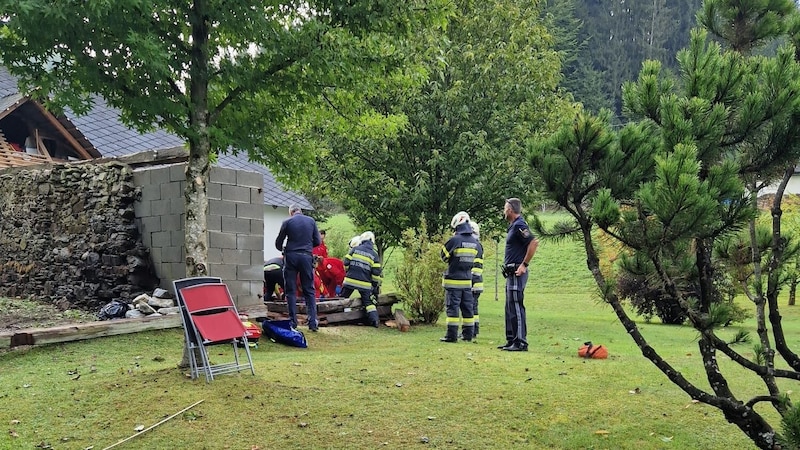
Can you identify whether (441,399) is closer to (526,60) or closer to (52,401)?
(52,401)

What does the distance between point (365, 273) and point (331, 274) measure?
5.99ft

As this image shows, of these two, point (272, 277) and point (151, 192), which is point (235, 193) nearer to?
point (151, 192)

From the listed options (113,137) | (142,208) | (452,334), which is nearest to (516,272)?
(452,334)

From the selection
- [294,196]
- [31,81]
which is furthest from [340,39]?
[294,196]

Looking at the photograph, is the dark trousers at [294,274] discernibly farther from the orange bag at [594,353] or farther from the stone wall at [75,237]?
the orange bag at [594,353]

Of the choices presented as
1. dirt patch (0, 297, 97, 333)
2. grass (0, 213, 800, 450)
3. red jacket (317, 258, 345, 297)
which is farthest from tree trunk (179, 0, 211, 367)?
red jacket (317, 258, 345, 297)

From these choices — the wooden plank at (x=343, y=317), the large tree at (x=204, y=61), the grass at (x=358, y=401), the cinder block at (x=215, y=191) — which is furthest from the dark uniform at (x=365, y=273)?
the large tree at (x=204, y=61)

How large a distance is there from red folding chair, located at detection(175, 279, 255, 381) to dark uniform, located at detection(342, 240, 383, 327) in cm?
540

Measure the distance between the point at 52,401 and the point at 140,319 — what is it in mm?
3317

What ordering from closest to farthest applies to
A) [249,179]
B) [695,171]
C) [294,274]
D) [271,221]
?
1. [695,171]
2. [294,274]
3. [249,179]
4. [271,221]

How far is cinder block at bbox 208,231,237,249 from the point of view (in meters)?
10.7

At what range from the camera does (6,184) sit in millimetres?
13523

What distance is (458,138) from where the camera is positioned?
50.2ft

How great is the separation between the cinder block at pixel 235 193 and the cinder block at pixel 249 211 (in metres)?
0.08
